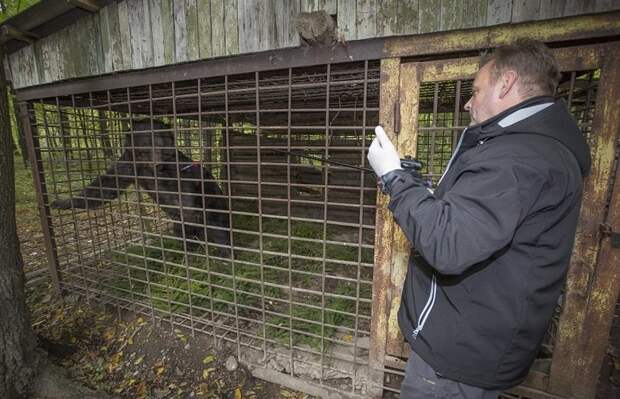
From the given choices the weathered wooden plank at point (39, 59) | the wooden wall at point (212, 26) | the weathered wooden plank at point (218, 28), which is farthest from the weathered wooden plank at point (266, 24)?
the weathered wooden plank at point (39, 59)

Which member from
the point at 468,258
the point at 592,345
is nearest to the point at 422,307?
the point at 468,258

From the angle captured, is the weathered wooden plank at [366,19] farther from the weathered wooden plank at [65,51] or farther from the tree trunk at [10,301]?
the weathered wooden plank at [65,51]

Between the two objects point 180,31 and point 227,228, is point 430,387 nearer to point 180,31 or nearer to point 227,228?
point 227,228

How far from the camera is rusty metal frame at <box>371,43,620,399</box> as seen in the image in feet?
6.02

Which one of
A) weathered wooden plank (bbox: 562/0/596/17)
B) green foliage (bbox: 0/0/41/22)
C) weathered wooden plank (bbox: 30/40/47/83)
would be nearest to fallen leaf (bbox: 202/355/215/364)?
weathered wooden plank (bbox: 30/40/47/83)

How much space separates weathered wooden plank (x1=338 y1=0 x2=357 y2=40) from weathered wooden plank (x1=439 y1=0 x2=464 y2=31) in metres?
0.62

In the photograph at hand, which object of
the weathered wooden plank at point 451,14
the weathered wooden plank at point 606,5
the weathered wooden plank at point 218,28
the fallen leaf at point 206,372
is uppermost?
the weathered wooden plank at point 218,28

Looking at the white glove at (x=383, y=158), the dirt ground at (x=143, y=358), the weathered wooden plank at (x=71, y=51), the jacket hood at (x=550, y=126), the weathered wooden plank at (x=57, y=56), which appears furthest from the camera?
the weathered wooden plank at (x=57, y=56)

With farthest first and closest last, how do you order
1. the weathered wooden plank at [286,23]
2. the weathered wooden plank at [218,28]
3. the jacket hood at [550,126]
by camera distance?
1. the weathered wooden plank at [218,28]
2. the weathered wooden plank at [286,23]
3. the jacket hood at [550,126]

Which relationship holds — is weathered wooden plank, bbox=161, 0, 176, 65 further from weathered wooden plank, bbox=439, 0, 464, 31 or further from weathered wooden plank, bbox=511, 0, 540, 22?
weathered wooden plank, bbox=511, 0, 540, 22

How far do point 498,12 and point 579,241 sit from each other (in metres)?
1.64

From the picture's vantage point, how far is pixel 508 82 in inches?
52.6

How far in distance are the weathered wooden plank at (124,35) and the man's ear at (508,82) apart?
137 inches

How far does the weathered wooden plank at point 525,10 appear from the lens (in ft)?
5.95
